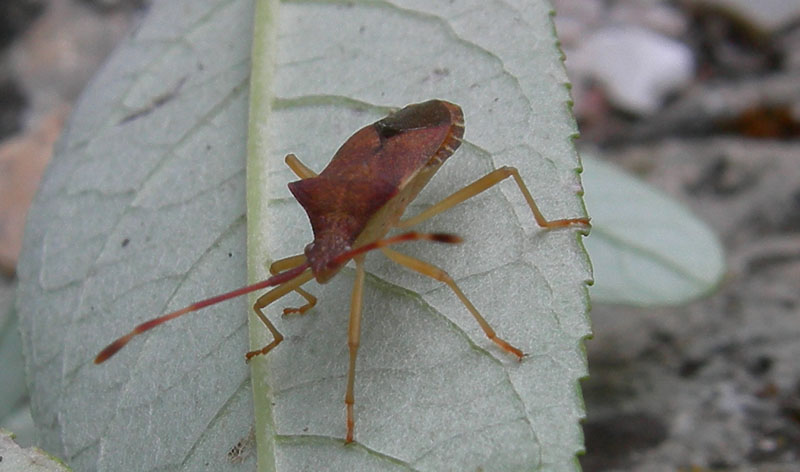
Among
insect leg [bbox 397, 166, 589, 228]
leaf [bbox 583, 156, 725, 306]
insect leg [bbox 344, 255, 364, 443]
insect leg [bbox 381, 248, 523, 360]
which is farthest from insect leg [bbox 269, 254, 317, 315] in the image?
leaf [bbox 583, 156, 725, 306]

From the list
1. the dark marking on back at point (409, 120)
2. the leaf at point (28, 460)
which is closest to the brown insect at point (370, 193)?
the dark marking on back at point (409, 120)

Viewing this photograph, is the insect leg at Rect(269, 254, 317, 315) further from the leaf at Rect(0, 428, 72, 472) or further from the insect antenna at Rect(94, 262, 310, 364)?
the leaf at Rect(0, 428, 72, 472)

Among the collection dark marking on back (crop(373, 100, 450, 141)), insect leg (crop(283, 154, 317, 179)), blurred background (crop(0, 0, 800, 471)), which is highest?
dark marking on back (crop(373, 100, 450, 141))

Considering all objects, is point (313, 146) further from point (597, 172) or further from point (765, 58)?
point (765, 58)

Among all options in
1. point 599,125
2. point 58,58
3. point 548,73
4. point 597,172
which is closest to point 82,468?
point 548,73

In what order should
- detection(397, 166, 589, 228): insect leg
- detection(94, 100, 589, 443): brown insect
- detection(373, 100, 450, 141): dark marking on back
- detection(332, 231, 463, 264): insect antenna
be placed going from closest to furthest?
detection(332, 231, 463, 264): insect antenna
detection(397, 166, 589, 228): insect leg
detection(94, 100, 589, 443): brown insect
detection(373, 100, 450, 141): dark marking on back

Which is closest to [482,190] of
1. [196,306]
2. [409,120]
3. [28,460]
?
[409,120]

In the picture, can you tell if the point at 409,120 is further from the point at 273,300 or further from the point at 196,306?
the point at 196,306
